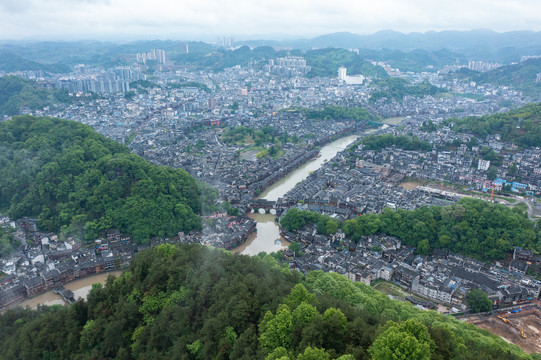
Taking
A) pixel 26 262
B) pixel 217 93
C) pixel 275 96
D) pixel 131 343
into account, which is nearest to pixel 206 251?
pixel 131 343

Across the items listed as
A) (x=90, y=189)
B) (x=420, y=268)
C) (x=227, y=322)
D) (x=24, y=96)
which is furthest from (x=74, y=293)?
(x=24, y=96)

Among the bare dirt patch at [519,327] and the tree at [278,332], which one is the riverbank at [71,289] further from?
the bare dirt patch at [519,327]

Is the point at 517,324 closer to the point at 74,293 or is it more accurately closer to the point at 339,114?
the point at 74,293

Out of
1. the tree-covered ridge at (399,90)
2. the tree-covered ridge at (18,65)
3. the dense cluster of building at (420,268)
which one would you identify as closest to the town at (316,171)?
the dense cluster of building at (420,268)

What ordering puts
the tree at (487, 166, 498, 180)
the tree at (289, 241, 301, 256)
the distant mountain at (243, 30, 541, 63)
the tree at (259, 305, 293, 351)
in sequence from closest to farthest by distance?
the tree at (259, 305, 293, 351) → the tree at (289, 241, 301, 256) → the tree at (487, 166, 498, 180) → the distant mountain at (243, 30, 541, 63)

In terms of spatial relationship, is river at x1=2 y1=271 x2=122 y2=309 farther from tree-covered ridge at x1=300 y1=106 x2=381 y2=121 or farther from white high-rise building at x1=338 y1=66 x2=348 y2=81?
white high-rise building at x1=338 y1=66 x2=348 y2=81

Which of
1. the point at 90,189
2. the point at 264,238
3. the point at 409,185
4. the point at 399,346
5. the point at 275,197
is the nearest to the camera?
the point at 399,346

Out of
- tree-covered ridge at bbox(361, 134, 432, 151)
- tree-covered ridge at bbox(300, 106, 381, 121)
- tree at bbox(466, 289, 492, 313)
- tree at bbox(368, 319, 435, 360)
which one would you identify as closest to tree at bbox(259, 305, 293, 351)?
tree at bbox(368, 319, 435, 360)
